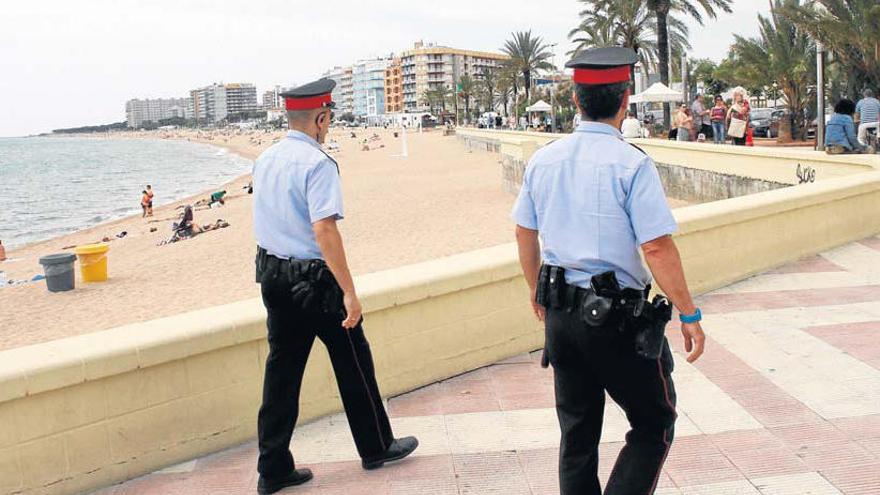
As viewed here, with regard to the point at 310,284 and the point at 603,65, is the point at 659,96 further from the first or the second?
the point at 603,65

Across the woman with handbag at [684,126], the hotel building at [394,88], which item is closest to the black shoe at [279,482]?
the woman with handbag at [684,126]

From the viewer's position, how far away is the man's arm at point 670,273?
266 centimetres

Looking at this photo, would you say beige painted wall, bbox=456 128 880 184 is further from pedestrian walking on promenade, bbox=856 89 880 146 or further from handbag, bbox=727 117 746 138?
pedestrian walking on promenade, bbox=856 89 880 146

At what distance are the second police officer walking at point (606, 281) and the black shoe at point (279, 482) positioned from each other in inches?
52.5

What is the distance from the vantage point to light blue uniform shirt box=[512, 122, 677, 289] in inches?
103

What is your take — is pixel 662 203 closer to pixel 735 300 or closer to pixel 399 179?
pixel 735 300

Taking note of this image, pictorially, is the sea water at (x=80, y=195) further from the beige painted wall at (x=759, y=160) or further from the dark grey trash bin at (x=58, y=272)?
the beige painted wall at (x=759, y=160)

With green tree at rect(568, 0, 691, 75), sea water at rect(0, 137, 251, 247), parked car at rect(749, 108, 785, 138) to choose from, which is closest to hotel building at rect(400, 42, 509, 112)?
sea water at rect(0, 137, 251, 247)

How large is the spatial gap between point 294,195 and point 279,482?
49.4 inches

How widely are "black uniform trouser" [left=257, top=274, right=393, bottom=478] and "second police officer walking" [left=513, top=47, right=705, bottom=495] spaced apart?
1107 millimetres

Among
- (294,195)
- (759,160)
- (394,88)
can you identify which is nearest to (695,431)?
(294,195)

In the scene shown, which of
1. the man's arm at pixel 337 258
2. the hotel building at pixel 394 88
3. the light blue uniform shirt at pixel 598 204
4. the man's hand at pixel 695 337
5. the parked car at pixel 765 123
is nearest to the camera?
the light blue uniform shirt at pixel 598 204

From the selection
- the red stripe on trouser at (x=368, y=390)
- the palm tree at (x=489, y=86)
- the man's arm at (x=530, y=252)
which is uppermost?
the palm tree at (x=489, y=86)

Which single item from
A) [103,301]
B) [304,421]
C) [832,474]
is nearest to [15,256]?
[103,301]
